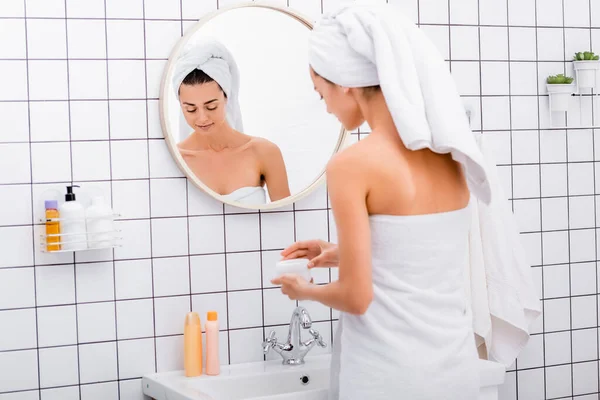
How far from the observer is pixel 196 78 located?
2.42 m

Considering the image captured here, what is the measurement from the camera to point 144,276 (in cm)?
242

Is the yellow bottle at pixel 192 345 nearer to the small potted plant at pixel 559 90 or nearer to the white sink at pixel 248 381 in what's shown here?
the white sink at pixel 248 381

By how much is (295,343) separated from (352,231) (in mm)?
943

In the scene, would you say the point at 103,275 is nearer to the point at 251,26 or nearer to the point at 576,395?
the point at 251,26

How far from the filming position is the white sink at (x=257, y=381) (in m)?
2.31

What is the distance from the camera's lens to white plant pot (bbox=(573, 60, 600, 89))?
278 centimetres

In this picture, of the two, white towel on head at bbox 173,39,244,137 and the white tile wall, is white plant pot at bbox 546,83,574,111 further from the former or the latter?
white towel on head at bbox 173,39,244,137

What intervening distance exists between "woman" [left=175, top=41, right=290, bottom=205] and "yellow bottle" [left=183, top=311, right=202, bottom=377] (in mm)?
391

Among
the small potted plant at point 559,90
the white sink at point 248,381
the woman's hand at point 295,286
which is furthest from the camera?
the small potted plant at point 559,90

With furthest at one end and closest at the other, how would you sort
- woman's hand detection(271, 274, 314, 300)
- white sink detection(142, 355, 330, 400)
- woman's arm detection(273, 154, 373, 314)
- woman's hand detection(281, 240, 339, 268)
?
white sink detection(142, 355, 330, 400), woman's hand detection(281, 240, 339, 268), woman's hand detection(271, 274, 314, 300), woman's arm detection(273, 154, 373, 314)

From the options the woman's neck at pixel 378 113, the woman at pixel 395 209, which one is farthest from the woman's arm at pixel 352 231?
the woman's neck at pixel 378 113

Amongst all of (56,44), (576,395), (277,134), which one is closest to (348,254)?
(277,134)

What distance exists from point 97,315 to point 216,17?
952 mm

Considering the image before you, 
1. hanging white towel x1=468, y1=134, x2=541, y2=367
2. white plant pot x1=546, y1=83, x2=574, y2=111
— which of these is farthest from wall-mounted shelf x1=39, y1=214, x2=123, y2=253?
white plant pot x1=546, y1=83, x2=574, y2=111
